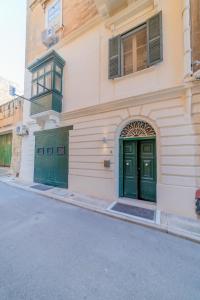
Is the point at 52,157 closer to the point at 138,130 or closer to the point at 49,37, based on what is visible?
the point at 138,130

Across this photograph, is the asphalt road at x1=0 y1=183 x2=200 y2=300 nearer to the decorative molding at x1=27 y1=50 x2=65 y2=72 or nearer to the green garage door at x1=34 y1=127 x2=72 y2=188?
the green garage door at x1=34 y1=127 x2=72 y2=188

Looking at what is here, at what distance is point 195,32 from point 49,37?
7458 millimetres

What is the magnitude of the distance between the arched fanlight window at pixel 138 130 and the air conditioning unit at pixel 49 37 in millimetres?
6744

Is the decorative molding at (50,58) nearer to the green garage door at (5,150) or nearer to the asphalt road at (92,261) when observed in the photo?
the asphalt road at (92,261)

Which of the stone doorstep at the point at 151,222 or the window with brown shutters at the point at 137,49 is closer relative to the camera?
the stone doorstep at the point at 151,222

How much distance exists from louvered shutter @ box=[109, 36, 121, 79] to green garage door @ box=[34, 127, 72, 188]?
3.15 m

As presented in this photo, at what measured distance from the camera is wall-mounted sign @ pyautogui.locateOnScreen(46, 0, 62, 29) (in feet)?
28.5

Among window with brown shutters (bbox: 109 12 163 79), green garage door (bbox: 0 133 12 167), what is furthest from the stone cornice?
green garage door (bbox: 0 133 12 167)

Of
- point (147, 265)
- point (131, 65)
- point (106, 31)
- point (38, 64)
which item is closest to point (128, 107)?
point (131, 65)

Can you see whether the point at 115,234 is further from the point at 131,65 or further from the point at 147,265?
the point at 131,65

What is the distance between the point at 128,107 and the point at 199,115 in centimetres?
231

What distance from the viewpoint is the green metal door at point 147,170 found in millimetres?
5504

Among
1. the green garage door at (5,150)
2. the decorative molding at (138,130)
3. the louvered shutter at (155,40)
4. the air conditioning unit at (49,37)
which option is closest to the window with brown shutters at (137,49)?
the louvered shutter at (155,40)

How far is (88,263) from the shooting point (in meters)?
2.61
